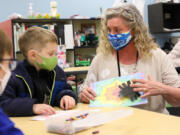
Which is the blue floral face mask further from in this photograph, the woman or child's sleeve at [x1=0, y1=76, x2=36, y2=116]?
child's sleeve at [x1=0, y1=76, x2=36, y2=116]

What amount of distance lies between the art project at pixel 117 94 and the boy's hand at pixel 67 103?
0.34ft

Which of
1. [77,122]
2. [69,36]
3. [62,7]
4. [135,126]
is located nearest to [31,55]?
[77,122]

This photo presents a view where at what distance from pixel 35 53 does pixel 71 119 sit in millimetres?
547

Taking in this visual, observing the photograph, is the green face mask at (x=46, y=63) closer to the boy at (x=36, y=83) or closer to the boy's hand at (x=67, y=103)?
the boy at (x=36, y=83)

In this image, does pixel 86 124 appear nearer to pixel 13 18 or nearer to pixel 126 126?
pixel 126 126

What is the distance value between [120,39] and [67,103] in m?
0.54

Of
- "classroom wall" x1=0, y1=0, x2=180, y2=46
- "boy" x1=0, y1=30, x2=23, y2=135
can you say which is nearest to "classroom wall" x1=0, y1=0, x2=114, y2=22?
"classroom wall" x1=0, y1=0, x2=180, y2=46

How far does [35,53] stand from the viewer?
144cm

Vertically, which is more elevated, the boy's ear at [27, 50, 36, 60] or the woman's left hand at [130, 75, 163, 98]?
the boy's ear at [27, 50, 36, 60]

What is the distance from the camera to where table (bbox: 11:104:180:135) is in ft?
3.10

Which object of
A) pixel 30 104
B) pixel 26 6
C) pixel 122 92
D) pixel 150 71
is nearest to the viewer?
pixel 30 104

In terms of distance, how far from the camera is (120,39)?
1.65 m

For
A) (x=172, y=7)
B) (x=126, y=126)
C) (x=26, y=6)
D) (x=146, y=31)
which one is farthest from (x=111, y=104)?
(x=172, y=7)

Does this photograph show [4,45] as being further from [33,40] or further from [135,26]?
[135,26]
